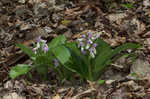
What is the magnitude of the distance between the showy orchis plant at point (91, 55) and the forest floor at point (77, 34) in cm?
16

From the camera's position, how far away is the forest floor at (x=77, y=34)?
8.32 feet

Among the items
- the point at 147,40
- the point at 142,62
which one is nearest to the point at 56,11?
the point at 147,40

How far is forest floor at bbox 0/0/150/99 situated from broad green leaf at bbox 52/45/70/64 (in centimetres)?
33

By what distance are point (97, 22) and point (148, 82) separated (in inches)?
70.0

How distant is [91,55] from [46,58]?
56 cm

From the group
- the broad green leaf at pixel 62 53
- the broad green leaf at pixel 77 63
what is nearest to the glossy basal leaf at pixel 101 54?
the broad green leaf at pixel 77 63

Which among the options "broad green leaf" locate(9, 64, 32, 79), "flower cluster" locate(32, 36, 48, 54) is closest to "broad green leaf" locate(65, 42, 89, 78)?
"flower cluster" locate(32, 36, 48, 54)

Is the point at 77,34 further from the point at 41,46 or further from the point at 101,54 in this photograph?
the point at 101,54

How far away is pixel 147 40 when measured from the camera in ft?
11.0

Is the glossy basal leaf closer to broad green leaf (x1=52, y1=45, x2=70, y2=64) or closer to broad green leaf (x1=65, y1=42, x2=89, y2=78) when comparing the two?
broad green leaf (x1=65, y1=42, x2=89, y2=78)

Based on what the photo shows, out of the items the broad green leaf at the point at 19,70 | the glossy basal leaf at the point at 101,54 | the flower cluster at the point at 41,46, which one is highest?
the flower cluster at the point at 41,46

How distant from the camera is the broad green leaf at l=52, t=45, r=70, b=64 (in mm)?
2641

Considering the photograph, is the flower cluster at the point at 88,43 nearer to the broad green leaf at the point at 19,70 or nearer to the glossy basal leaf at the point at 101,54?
the glossy basal leaf at the point at 101,54

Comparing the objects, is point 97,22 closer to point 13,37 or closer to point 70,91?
point 13,37
